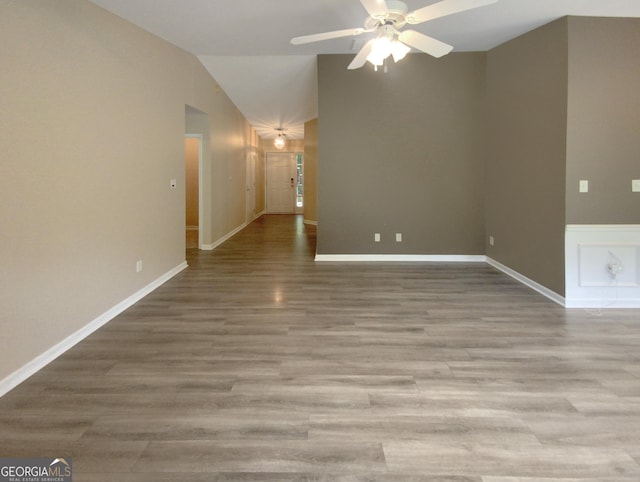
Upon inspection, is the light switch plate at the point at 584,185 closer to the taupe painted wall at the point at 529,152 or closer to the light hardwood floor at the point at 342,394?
the taupe painted wall at the point at 529,152

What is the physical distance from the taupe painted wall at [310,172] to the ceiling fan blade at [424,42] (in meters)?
6.92

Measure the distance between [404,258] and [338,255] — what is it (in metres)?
1.00

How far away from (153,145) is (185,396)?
3.21 metres

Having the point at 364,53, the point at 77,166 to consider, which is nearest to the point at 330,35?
the point at 364,53

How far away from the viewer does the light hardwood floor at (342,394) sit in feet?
5.95

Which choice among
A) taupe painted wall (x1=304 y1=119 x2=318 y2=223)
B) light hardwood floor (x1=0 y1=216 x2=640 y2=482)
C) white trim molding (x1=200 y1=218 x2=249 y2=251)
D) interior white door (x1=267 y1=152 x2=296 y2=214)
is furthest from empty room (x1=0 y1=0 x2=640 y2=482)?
interior white door (x1=267 y1=152 x2=296 y2=214)

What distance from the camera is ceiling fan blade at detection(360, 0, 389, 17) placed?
2.88 metres

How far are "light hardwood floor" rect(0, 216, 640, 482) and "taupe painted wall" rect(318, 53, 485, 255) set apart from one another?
6.92ft

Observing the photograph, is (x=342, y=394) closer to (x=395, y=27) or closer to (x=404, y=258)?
(x=395, y=27)

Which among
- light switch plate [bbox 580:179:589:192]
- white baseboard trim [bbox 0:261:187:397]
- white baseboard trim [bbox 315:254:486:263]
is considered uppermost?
light switch plate [bbox 580:179:589:192]

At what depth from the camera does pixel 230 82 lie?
24.0 ft

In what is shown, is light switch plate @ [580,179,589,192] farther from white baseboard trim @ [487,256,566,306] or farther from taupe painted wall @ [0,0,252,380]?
taupe painted wall @ [0,0,252,380]

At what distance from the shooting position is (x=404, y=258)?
20.7 ft

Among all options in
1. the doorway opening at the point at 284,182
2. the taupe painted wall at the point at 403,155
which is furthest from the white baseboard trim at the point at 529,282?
the doorway opening at the point at 284,182
